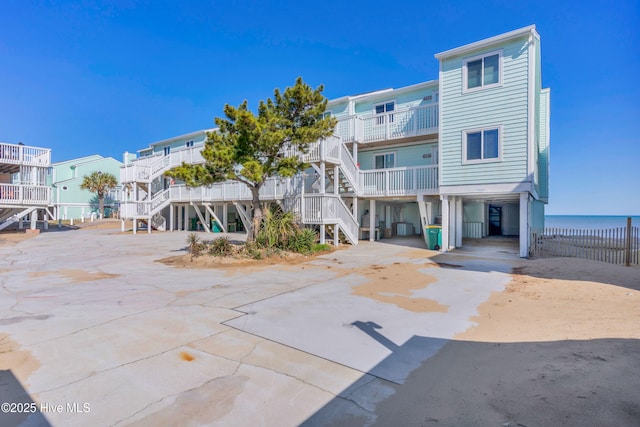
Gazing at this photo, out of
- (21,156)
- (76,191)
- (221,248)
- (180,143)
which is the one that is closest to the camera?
(221,248)

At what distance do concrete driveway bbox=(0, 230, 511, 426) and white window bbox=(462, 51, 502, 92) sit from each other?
8236 mm

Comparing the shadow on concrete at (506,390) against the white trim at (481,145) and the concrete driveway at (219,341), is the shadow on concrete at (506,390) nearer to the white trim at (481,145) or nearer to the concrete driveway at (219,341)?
the concrete driveway at (219,341)

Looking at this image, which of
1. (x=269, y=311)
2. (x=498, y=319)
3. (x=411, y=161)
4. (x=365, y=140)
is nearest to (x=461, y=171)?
(x=411, y=161)

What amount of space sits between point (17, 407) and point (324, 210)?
11997mm

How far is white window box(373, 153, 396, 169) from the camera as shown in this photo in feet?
60.3

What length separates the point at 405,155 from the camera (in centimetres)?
1788

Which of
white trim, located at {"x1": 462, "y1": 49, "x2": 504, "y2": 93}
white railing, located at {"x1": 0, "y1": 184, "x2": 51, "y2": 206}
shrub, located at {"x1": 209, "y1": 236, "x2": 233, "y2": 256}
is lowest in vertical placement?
shrub, located at {"x1": 209, "y1": 236, "x2": 233, "y2": 256}

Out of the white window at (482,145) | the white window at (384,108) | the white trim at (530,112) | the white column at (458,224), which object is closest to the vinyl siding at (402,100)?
the white window at (384,108)

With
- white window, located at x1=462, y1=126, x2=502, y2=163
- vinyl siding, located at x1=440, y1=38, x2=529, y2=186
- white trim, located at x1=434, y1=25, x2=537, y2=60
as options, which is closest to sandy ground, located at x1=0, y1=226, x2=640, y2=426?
vinyl siding, located at x1=440, y1=38, x2=529, y2=186

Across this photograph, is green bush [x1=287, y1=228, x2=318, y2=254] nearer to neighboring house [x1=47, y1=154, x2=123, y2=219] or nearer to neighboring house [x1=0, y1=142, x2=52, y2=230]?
neighboring house [x1=0, y1=142, x2=52, y2=230]

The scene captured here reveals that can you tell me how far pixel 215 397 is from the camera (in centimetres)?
299

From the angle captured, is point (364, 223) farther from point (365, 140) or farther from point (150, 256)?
point (150, 256)

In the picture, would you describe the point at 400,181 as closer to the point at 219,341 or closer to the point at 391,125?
the point at 391,125

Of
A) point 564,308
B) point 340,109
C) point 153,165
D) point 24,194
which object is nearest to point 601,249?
point 564,308
